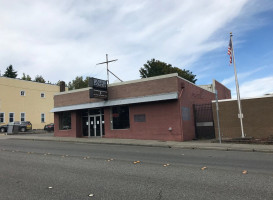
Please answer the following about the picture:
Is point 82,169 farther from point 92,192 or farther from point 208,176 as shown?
point 208,176

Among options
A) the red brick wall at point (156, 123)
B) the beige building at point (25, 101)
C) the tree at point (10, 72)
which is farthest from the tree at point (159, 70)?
the tree at point (10, 72)

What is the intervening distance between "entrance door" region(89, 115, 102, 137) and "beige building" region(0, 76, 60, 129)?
65.8 ft

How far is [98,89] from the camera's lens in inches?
763

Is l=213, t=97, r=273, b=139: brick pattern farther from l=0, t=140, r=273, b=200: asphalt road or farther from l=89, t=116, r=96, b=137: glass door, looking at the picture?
l=89, t=116, r=96, b=137: glass door

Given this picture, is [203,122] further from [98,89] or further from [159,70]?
[159,70]

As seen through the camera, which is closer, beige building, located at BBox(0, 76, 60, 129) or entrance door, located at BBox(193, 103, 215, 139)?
entrance door, located at BBox(193, 103, 215, 139)

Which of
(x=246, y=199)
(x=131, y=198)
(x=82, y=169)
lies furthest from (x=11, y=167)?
(x=246, y=199)

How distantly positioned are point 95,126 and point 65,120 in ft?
12.9

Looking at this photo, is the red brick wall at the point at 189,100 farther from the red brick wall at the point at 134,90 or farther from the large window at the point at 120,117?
the large window at the point at 120,117

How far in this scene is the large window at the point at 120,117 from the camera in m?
19.5

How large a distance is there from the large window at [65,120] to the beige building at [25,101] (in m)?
16.2

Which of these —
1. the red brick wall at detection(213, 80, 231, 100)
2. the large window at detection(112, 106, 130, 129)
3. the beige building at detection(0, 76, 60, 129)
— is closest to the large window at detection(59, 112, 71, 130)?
the large window at detection(112, 106, 130, 129)

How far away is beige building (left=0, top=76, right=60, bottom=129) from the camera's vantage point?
1395 inches

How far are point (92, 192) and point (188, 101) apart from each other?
14789 millimetres
